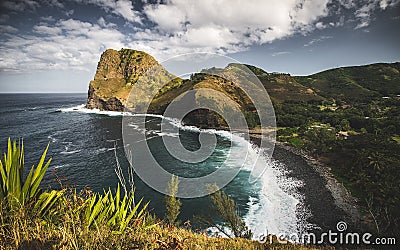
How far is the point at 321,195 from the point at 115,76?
370 feet

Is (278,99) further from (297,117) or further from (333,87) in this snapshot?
(333,87)

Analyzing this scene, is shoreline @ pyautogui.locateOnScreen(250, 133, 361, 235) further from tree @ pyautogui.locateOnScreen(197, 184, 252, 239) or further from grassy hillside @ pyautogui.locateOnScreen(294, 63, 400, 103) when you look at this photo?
grassy hillside @ pyautogui.locateOnScreen(294, 63, 400, 103)

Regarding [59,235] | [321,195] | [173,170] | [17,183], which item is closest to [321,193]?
[321,195]

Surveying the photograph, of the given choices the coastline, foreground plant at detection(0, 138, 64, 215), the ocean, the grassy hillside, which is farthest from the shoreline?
the grassy hillside

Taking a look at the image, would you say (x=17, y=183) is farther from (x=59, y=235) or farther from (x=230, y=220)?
(x=230, y=220)

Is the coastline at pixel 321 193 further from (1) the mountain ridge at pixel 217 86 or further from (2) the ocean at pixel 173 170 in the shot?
(1) the mountain ridge at pixel 217 86

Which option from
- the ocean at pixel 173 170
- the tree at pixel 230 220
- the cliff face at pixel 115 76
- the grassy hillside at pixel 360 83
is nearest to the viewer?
the tree at pixel 230 220

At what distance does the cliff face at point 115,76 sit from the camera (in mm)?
95375

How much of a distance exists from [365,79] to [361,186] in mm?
143336

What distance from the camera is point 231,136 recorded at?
51.2 meters

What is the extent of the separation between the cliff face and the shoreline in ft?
249

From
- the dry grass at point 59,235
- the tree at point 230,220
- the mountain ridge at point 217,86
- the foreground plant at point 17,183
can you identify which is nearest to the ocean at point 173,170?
the tree at point 230,220

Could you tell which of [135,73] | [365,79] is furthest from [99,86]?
[365,79]

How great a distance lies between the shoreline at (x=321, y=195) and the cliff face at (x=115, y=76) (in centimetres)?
7601
